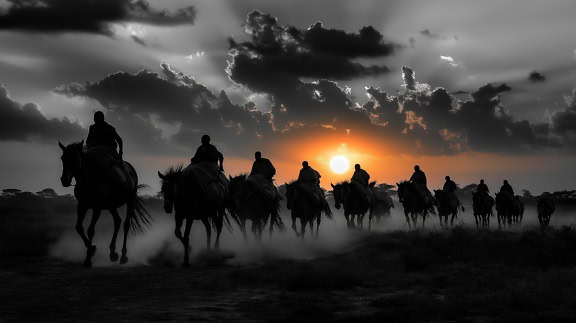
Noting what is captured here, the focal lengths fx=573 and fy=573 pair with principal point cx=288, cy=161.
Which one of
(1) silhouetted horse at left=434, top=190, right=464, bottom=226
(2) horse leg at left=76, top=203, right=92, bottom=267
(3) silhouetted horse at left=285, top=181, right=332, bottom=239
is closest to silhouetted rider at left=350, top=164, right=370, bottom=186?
(3) silhouetted horse at left=285, top=181, right=332, bottom=239

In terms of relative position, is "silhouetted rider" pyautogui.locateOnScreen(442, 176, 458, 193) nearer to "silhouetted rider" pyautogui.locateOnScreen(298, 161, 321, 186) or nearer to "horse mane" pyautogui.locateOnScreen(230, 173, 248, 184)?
"silhouetted rider" pyautogui.locateOnScreen(298, 161, 321, 186)

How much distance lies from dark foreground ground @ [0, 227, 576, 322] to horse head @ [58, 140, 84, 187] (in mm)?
2046

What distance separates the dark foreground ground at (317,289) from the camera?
768 centimetres

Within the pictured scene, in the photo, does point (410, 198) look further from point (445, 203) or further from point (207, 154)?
point (207, 154)

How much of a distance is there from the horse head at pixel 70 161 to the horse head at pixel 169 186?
219 cm

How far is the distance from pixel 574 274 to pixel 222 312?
708 cm

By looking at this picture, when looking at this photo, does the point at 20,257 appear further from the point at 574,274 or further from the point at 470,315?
the point at 574,274

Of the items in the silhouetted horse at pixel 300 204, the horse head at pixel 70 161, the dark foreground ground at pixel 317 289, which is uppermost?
the horse head at pixel 70 161

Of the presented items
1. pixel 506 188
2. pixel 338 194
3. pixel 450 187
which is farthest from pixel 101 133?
pixel 506 188

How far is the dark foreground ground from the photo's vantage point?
25.2 feet

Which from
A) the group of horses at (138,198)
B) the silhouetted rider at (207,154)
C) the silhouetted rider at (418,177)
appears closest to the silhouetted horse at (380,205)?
the silhouetted rider at (418,177)

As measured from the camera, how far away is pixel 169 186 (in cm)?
1437

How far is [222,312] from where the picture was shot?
315 inches

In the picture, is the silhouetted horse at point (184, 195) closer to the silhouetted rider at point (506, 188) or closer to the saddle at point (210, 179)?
the saddle at point (210, 179)
